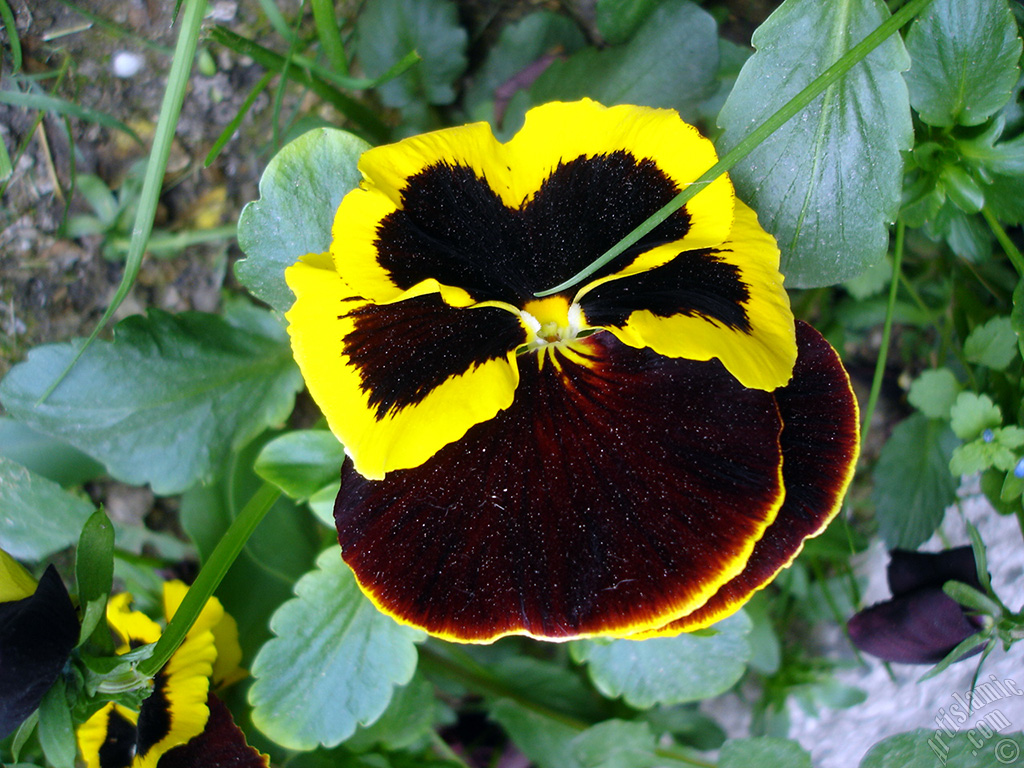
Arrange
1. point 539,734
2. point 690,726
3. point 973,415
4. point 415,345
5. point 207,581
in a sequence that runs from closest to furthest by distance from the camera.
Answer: point 415,345, point 207,581, point 973,415, point 539,734, point 690,726

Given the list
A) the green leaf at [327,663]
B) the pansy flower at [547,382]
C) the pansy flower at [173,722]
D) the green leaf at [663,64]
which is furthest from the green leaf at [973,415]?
the pansy flower at [173,722]

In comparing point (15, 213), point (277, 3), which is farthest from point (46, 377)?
point (277, 3)

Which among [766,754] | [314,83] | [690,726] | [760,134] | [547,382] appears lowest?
[690,726]

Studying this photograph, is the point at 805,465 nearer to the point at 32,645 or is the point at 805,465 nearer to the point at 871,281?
the point at 871,281

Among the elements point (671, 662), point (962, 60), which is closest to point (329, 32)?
point (962, 60)

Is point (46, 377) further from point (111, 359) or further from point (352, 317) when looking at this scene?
point (352, 317)

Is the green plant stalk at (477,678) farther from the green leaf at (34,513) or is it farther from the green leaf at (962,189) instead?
the green leaf at (962,189)

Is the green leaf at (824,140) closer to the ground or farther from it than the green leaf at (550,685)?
→ farther from it
